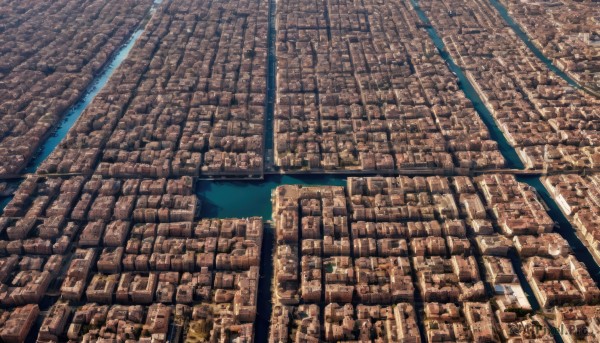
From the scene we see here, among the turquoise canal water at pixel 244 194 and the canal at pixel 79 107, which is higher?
the canal at pixel 79 107

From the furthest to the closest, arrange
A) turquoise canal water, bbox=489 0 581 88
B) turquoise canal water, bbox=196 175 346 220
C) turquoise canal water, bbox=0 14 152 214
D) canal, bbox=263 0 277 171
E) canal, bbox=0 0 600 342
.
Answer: turquoise canal water, bbox=489 0 581 88
canal, bbox=263 0 277 171
turquoise canal water, bbox=0 14 152 214
turquoise canal water, bbox=196 175 346 220
canal, bbox=0 0 600 342

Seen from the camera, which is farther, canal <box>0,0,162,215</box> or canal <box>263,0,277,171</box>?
canal <box>263,0,277,171</box>

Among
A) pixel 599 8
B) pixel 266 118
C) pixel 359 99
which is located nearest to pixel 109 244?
pixel 266 118

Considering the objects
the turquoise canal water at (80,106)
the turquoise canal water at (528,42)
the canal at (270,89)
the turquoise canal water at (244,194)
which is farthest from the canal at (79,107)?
the turquoise canal water at (528,42)

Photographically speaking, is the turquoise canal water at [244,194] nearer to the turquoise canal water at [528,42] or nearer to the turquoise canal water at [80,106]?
the turquoise canal water at [80,106]

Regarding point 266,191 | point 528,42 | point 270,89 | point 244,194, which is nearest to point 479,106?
point 528,42

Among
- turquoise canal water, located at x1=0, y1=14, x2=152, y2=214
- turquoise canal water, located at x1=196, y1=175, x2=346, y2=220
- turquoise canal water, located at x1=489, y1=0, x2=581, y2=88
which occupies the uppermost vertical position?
turquoise canal water, located at x1=489, y1=0, x2=581, y2=88

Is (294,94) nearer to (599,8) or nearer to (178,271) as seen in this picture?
(178,271)

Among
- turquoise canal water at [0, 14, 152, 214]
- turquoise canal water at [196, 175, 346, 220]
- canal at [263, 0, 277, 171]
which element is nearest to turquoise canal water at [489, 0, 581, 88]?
canal at [263, 0, 277, 171]

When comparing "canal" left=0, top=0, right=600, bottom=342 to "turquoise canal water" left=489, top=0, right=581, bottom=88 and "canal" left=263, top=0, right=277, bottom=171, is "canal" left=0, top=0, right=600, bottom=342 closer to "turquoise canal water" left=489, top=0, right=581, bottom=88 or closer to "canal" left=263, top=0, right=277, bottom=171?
"canal" left=263, top=0, right=277, bottom=171

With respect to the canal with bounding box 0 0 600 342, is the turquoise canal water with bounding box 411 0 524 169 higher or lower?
higher

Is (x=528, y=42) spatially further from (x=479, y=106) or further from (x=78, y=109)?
(x=78, y=109)
